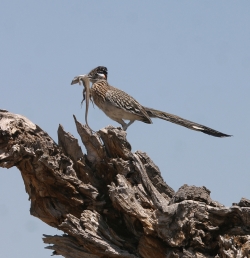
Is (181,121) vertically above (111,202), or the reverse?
(181,121)

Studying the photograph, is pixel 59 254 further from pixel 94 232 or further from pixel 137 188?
pixel 137 188

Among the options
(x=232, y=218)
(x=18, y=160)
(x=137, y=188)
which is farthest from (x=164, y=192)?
(x=18, y=160)

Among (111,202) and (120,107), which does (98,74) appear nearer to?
(120,107)

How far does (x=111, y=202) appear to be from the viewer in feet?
25.1

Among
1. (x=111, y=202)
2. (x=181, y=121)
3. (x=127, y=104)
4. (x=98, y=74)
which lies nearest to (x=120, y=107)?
Result: (x=127, y=104)

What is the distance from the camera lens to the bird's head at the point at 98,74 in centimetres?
1287

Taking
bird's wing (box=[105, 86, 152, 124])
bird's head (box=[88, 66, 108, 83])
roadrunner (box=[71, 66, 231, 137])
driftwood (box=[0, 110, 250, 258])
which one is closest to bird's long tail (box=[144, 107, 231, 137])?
roadrunner (box=[71, 66, 231, 137])

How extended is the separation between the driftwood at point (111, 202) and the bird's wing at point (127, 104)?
169 inches

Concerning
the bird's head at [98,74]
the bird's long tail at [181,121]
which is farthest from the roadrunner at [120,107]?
the bird's head at [98,74]

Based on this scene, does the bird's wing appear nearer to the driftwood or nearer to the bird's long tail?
the bird's long tail

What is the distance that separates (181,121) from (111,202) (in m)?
3.78

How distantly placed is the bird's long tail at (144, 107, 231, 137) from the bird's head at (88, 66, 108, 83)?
1271 millimetres

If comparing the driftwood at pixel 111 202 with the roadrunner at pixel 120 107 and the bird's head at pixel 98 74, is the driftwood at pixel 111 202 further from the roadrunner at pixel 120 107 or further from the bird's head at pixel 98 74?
the bird's head at pixel 98 74

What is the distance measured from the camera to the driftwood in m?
6.91
